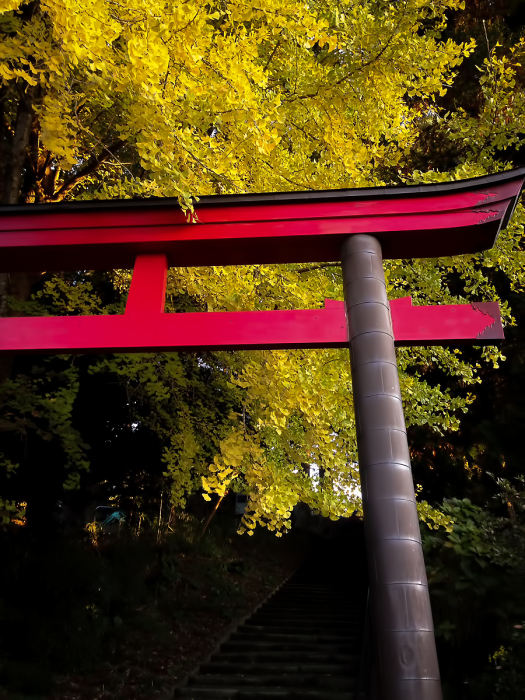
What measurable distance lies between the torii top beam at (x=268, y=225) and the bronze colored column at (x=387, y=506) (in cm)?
36

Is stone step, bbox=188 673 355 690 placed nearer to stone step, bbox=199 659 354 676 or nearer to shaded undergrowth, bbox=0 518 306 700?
stone step, bbox=199 659 354 676

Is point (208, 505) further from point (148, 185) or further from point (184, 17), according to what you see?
point (184, 17)

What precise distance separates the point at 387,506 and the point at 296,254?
1.87 m

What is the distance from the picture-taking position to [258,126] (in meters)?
3.53

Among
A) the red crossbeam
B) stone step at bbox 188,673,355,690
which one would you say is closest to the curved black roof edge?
the red crossbeam

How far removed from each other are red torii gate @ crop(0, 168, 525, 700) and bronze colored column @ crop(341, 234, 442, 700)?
0.01 metres

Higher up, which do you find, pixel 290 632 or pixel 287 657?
pixel 290 632

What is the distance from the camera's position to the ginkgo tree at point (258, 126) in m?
3.17

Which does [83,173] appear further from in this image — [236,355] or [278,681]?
[278,681]

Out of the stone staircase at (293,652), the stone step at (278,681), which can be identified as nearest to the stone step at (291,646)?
the stone staircase at (293,652)

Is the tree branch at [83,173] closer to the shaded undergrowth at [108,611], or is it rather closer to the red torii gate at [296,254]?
the red torii gate at [296,254]

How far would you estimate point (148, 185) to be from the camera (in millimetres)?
4934

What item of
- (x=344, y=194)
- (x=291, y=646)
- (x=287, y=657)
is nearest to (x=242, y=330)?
(x=344, y=194)

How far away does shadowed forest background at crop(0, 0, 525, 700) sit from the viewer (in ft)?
12.0
